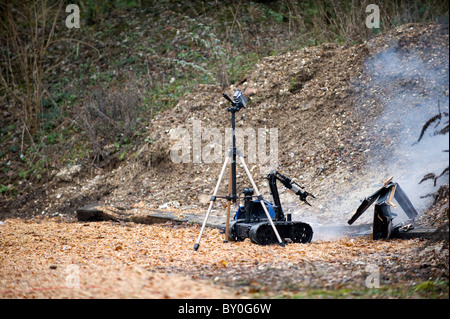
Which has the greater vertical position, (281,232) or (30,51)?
(30,51)

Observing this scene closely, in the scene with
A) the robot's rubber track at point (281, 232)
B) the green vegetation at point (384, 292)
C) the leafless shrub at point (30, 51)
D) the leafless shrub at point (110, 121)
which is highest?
the leafless shrub at point (30, 51)

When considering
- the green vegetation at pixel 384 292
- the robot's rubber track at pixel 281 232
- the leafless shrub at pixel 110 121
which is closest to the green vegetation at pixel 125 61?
the leafless shrub at pixel 110 121

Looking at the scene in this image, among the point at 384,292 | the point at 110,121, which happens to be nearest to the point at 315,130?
the point at 110,121

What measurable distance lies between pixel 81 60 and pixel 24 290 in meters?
11.5

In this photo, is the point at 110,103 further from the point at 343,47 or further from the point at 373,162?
the point at 373,162

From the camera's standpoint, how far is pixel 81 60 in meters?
14.2

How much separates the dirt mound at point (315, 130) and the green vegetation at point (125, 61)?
576 mm

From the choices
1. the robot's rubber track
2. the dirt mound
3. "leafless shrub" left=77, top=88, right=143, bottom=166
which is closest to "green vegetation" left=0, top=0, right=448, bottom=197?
"leafless shrub" left=77, top=88, right=143, bottom=166

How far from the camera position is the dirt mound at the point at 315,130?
790cm

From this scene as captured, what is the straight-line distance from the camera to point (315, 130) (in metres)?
9.38

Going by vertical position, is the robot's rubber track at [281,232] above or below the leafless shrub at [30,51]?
below

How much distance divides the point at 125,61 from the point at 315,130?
22.1 feet

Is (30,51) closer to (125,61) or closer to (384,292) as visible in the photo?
(125,61)

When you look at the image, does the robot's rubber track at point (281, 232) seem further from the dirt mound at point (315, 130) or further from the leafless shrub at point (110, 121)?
the leafless shrub at point (110, 121)
